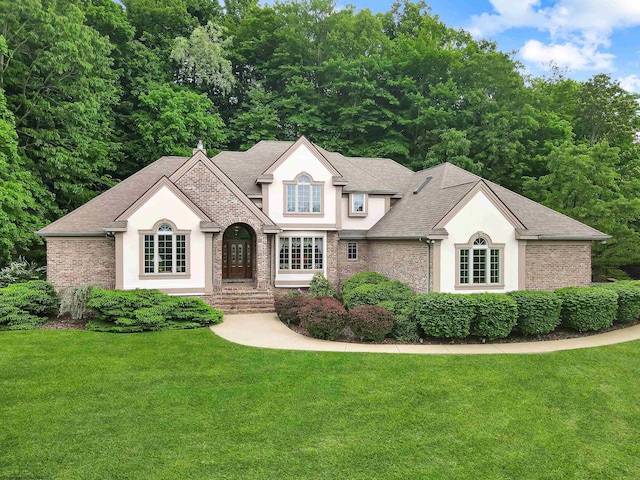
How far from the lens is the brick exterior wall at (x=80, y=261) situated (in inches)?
642

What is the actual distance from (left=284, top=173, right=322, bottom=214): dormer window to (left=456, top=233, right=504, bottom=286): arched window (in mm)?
7558

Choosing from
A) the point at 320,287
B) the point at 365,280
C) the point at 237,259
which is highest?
the point at 237,259

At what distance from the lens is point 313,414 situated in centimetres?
716

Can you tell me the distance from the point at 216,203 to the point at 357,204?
7678 mm

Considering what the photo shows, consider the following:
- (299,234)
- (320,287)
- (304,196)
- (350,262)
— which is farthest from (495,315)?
(304,196)

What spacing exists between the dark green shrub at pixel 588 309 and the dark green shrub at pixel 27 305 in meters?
18.5

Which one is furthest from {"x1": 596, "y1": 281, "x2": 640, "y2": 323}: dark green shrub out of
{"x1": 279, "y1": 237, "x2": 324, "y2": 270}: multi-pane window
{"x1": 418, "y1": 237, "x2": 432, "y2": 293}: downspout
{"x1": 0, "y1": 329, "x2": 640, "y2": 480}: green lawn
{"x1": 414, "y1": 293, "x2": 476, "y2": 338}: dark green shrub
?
{"x1": 279, "y1": 237, "x2": 324, "y2": 270}: multi-pane window

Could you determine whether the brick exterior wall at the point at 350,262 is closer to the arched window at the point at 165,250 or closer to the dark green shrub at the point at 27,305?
the arched window at the point at 165,250

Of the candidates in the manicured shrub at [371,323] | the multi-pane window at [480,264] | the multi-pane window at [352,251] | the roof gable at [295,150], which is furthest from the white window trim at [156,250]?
the multi-pane window at [480,264]

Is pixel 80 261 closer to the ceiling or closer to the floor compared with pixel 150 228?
closer to the floor

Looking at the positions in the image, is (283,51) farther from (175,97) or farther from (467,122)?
(467,122)

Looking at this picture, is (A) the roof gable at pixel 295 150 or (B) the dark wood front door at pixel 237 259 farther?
(B) the dark wood front door at pixel 237 259

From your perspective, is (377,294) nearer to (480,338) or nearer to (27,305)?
(480,338)

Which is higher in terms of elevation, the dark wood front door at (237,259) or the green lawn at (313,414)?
the dark wood front door at (237,259)
